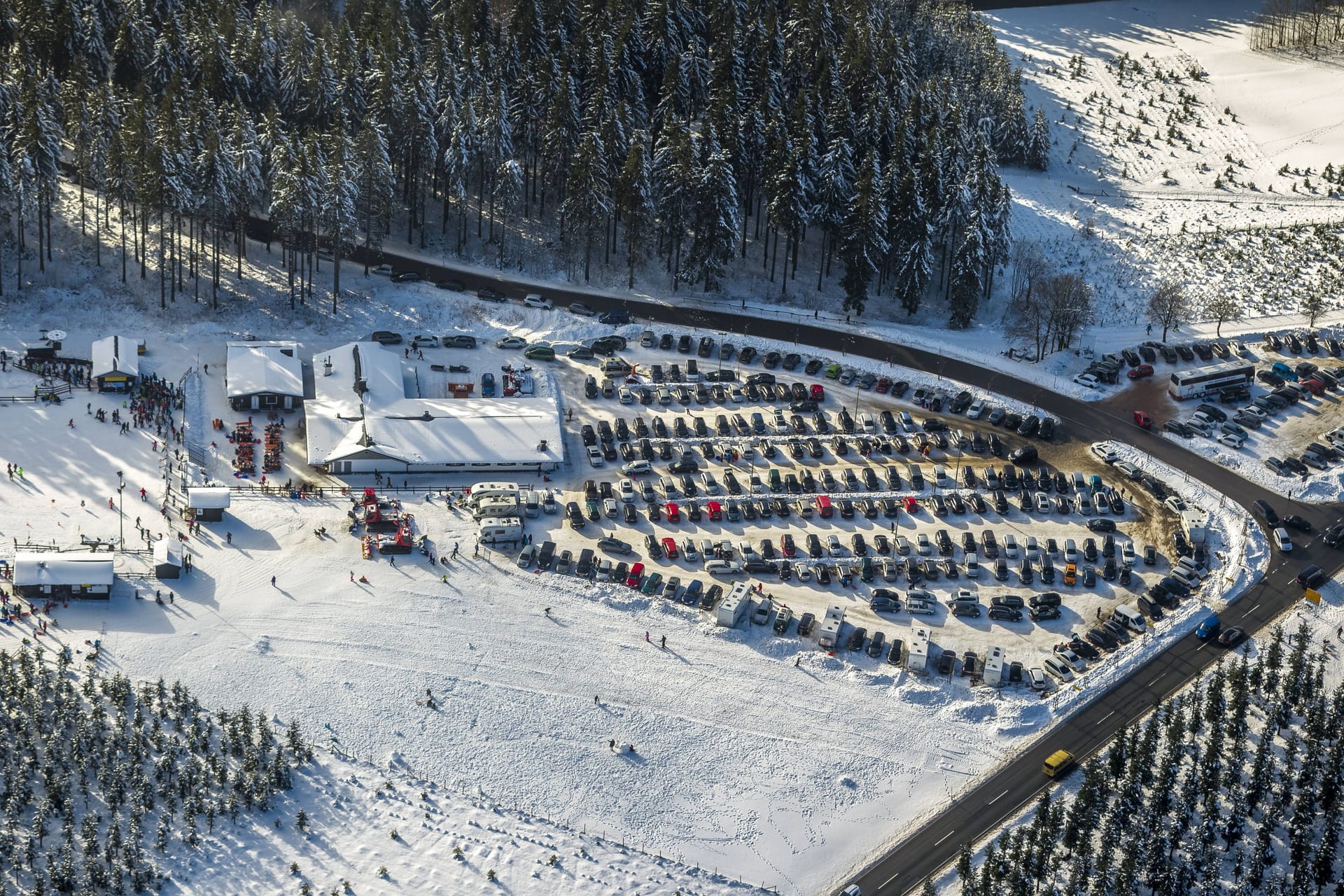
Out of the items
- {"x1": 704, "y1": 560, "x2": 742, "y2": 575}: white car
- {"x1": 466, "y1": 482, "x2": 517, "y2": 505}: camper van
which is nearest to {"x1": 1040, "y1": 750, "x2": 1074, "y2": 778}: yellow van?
{"x1": 704, "y1": 560, "x2": 742, "y2": 575}: white car

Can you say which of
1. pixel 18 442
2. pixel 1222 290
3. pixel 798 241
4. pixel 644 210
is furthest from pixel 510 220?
pixel 1222 290

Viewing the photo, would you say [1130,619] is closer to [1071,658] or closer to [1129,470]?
[1071,658]

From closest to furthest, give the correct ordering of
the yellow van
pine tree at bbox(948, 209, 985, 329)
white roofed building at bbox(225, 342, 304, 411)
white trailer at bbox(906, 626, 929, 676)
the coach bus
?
the yellow van, white trailer at bbox(906, 626, 929, 676), white roofed building at bbox(225, 342, 304, 411), the coach bus, pine tree at bbox(948, 209, 985, 329)

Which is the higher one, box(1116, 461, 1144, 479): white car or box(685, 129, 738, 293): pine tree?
box(685, 129, 738, 293): pine tree

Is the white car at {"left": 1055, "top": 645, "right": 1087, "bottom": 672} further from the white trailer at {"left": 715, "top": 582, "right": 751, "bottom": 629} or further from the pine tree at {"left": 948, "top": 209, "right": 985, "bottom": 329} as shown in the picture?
the pine tree at {"left": 948, "top": 209, "right": 985, "bottom": 329}

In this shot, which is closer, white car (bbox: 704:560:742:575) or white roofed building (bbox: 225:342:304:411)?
white car (bbox: 704:560:742:575)

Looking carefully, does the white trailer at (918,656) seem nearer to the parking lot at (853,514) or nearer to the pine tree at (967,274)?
the parking lot at (853,514)
